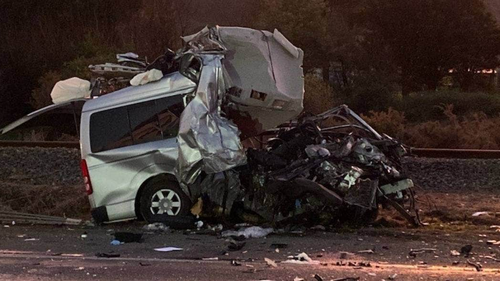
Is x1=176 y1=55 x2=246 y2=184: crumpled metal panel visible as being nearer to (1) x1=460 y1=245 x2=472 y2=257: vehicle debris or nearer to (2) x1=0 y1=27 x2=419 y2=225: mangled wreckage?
(2) x1=0 y1=27 x2=419 y2=225: mangled wreckage

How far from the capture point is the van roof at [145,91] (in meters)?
9.23

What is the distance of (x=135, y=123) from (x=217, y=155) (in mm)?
1276

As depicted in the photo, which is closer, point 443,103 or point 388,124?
point 388,124

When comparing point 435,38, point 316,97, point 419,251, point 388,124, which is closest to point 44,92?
point 316,97

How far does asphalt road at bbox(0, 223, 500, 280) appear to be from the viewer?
661 cm

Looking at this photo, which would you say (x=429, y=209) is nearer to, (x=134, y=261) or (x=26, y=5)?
(x=134, y=261)

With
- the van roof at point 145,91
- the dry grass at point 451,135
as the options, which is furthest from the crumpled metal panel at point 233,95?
the dry grass at point 451,135

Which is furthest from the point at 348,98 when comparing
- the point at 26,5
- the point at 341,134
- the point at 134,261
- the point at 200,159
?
the point at 134,261

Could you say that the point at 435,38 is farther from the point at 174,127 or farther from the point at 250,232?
the point at 250,232

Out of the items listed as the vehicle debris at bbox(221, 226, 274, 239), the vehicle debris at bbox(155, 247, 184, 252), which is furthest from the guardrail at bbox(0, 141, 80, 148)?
the vehicle debris at bbox(155, 247, 184, 252)

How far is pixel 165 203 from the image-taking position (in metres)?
9.31

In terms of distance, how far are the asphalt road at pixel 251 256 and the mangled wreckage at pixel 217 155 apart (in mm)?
453

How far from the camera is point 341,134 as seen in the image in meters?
10.2

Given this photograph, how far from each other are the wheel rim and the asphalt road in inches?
17.6
